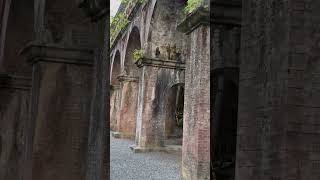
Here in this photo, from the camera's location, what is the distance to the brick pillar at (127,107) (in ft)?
82.3

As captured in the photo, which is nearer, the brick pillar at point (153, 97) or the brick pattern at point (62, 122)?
the brick pattern at point (62, 122)

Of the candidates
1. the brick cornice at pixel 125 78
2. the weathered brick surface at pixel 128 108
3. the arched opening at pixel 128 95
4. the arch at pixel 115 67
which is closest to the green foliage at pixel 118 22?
the arched opening at pixel 128 95

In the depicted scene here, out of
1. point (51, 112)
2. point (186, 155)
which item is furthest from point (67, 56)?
point (186, 155)

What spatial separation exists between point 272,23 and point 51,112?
150 inches

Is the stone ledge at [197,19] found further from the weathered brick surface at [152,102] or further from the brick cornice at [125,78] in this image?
the brick cornice at [125,78]

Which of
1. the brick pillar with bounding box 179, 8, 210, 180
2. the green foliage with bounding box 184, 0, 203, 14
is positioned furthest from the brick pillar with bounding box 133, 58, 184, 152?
the green foliage with bounding box 184, 0, 203, 14

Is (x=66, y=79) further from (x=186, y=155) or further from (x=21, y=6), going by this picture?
(x=186, y=155)

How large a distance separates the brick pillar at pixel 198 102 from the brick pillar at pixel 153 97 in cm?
759

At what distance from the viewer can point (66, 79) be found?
5391mm

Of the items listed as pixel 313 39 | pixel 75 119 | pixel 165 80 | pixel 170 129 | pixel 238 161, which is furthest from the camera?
pixel 170 129

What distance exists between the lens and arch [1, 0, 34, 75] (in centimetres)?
814

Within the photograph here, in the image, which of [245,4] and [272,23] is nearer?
[272,23]

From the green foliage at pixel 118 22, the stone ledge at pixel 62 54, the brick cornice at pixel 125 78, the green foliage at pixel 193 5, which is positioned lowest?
the stone ledge at pixel 62 54

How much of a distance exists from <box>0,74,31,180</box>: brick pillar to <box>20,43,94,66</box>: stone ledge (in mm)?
2791
